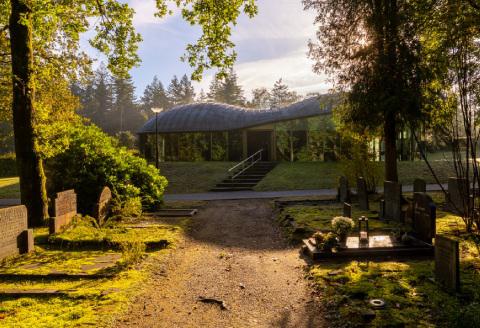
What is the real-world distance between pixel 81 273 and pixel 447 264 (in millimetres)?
6470

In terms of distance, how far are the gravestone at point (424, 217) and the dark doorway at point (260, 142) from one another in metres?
22.5

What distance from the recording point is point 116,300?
5859mm

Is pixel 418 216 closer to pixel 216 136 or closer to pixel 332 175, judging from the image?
pixel 332 175

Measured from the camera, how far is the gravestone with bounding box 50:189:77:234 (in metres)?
9.92

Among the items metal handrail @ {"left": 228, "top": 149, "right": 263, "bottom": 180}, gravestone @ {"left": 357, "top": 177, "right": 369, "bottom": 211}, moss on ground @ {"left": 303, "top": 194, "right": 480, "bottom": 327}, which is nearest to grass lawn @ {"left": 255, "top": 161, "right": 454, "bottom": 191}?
metal handrail @ {"left": 228, "top": 149, "right": 263, "bottom": 180}

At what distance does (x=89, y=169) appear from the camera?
42.7 ft

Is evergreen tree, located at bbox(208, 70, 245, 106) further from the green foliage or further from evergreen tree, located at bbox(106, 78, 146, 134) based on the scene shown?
the green foliage

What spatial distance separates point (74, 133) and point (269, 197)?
9.42 metres

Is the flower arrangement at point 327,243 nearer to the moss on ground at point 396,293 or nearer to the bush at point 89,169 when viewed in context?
the moss on ground at point 396,293

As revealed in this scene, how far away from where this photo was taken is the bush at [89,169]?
1278 centimetres

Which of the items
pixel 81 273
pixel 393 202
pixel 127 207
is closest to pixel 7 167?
pixel 127 207

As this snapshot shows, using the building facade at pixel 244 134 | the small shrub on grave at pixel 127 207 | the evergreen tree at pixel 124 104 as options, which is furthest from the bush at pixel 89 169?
the evergreen tree at pixel 124 104

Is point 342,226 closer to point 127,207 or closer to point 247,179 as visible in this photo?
point 127,207

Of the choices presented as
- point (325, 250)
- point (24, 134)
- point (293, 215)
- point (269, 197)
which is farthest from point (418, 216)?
point (24, 134)
